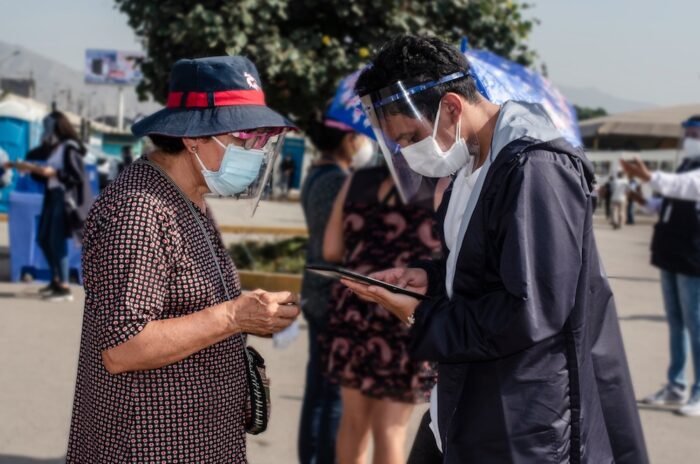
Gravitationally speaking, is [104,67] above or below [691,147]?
above

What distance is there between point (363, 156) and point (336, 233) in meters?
0.88

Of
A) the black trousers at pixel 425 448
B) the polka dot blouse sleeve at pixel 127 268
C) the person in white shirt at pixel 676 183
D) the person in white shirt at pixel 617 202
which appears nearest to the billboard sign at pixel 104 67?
the person in white shirt at pixel 617 202

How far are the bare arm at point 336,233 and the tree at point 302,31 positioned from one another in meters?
5.13

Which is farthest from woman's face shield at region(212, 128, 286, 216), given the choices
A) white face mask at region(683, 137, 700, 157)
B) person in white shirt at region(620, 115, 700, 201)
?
white face mask at region(683, 137, 700, 157)

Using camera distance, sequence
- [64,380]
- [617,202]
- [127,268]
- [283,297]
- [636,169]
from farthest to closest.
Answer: [617,202] < [64,380] < [636,169] < [283,297] < [127,268]

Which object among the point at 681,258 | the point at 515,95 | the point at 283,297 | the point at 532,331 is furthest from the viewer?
the point at 681,258

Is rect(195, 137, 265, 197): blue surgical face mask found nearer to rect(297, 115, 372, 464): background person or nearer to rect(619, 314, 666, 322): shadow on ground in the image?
rect(297, 115, 372, 464): background person

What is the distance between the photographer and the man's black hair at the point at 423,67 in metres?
2.15

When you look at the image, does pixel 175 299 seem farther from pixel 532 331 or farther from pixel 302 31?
pixel 302 31

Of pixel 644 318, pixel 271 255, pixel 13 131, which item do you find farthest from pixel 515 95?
pixel 13 131

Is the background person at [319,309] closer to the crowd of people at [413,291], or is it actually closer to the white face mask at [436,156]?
the crowd of people at [413,291]

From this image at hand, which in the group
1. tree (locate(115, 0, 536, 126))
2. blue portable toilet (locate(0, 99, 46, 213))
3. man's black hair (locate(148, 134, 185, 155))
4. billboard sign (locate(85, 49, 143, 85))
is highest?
billboard sign (locate(85, 49, 143, 85))

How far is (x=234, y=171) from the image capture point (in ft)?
7.85

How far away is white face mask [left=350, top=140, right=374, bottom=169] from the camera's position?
13.9ft
